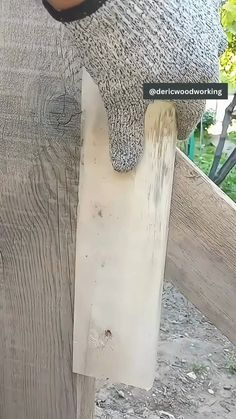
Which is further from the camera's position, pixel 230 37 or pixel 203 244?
pixel 230 37

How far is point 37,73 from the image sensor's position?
86cm

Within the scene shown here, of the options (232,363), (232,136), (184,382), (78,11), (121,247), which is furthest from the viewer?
(232,136)

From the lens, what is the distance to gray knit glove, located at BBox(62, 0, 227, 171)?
0.62 m

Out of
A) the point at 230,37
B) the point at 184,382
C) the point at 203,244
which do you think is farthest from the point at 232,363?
the point at 203,244

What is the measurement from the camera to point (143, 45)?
64 centimetres

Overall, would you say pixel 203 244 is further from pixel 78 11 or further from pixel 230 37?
pixel 230 37

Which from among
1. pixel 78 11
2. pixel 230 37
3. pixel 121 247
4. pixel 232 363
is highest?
pixel 78 11

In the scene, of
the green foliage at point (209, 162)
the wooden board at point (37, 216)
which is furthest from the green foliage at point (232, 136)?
the wooden board at point (37, 216)

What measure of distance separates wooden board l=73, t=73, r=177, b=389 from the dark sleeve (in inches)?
6.6

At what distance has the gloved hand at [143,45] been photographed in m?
0.62

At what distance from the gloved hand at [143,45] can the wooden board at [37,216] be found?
0.58 feet

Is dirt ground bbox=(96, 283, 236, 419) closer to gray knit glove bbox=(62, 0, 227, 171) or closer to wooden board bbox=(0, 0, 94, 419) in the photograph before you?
wooden board bbox=(0, 0, 94, 419)

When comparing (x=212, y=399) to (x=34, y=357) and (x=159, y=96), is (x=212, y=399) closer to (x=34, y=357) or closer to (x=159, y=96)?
(x=34, y=357)

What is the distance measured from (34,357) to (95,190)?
0.31 m
